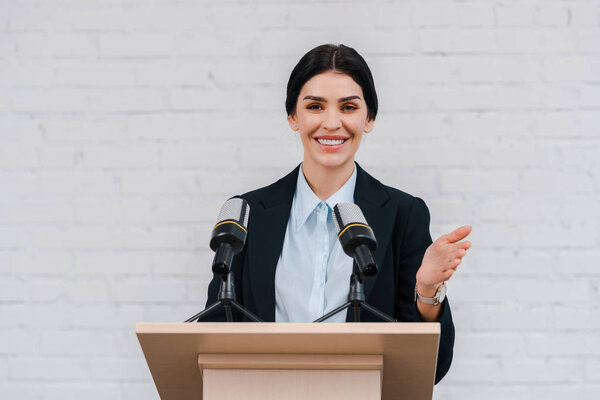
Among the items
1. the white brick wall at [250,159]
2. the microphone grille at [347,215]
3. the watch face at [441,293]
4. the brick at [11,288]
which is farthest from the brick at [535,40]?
the brick at [11,288]

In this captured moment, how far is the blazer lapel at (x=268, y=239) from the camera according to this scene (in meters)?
1.96

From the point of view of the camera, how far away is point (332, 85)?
2033 millimetres

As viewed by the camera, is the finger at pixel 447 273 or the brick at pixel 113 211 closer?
the finger at pixel 447 273

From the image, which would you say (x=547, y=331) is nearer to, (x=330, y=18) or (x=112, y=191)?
(x=330, y=18)

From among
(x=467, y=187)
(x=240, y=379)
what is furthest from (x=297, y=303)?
(x=467, y=187)

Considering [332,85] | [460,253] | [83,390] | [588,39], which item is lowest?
[83,390]

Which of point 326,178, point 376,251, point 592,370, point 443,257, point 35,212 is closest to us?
point 443,257

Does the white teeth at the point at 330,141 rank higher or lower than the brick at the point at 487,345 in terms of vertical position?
higher

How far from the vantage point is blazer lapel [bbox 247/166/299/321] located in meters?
1.96

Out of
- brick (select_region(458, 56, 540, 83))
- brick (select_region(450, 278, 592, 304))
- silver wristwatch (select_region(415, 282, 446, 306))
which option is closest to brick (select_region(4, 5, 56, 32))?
brick (select_region(458, 56, 540, 83))

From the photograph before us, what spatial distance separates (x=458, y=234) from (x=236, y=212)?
394 millimetres

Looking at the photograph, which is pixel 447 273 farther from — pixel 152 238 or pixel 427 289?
pixel 152 238

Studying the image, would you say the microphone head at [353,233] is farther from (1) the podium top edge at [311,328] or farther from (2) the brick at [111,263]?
(2) the brick at [111,263]

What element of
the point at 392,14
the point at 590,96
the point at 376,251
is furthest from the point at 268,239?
the point at 590,96
